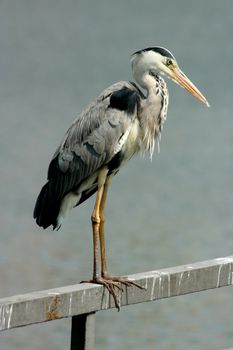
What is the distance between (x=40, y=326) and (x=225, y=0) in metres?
12.3

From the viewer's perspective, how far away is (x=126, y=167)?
37.4 ft

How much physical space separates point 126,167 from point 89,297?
7.80 meters

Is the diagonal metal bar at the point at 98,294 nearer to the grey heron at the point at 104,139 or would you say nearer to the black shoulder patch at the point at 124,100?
the grey heron at the point at 104,139

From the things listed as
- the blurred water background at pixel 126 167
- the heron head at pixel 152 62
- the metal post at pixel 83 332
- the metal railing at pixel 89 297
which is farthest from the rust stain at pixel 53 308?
the blurred water background at pixel 126 167

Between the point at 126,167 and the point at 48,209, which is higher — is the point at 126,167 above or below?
above

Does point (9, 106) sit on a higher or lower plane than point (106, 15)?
lower

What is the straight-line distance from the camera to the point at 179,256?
29.1ft

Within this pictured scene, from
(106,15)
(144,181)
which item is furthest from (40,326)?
(106,15)

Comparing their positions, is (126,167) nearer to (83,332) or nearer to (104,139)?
(104,139)

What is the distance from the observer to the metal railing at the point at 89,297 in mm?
3289

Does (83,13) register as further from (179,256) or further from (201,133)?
(179,256)

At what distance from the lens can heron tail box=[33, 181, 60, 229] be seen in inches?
199

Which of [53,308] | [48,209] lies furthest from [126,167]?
[53,308]

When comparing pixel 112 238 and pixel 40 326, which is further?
pixel 112 238
